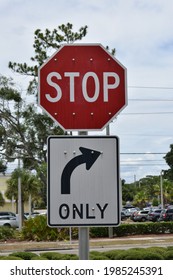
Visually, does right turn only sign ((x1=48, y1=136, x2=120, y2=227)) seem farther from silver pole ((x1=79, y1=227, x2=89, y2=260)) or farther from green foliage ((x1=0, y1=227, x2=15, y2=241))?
green foliage ((x1=0, y1=227, x2=15, y2=241))

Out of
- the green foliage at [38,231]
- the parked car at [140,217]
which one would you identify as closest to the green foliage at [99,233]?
the green foliage at [38,231]

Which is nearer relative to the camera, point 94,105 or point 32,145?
point 94,105

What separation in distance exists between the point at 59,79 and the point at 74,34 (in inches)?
1109

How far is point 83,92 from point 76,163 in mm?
456

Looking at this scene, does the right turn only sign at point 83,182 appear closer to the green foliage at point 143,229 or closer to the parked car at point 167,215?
the green foliage at point 143,229

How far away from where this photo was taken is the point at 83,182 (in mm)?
3436

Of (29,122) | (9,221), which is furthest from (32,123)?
(9,221)

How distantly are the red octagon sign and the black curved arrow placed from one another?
0.17 m

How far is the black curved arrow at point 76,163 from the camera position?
343 centimetres

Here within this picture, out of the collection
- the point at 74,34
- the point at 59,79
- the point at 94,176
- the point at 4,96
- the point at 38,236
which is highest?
the point at 74,34

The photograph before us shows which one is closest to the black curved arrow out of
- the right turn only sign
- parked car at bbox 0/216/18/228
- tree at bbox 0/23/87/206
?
the right turn only sign

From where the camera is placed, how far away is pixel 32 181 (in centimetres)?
5631
